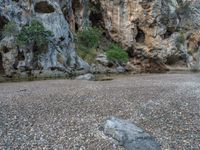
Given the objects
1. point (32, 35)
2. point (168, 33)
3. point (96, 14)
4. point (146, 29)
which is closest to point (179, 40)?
point (168, 33)

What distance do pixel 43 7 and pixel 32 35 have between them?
9522 millimetres

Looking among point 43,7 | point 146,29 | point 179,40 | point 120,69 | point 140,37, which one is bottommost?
point 120,69

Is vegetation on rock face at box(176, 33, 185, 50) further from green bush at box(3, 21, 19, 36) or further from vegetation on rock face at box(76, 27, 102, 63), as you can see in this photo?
green bush at box(3, 21, 19, 36)

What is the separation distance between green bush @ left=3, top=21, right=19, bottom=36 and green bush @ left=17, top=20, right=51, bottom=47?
1073 millimetres

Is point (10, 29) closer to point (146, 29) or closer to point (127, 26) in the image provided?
point (127, 26)

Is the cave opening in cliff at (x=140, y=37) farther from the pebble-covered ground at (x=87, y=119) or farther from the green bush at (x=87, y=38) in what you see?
the pebble-covered ground at (x=87, y=119)

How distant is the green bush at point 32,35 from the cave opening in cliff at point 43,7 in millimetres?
6417

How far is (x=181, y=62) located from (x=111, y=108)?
2625 inches

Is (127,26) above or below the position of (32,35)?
above

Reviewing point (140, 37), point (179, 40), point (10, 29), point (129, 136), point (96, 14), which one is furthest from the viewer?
point (179, 40)

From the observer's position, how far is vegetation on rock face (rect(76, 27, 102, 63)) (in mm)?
54969

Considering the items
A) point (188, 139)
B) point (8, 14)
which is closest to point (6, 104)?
point (188, 139)

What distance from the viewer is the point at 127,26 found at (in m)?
69.0

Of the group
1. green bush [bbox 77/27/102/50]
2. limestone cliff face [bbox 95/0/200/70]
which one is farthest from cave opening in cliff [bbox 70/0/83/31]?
limestone cliff face [bbox 95/0/200/70]
